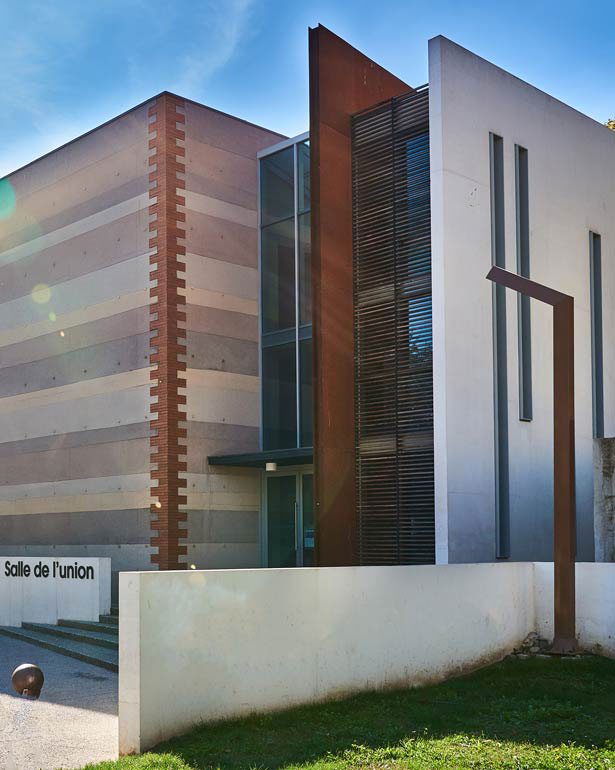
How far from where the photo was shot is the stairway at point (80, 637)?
13.9 m

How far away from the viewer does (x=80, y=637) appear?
15.4 metres

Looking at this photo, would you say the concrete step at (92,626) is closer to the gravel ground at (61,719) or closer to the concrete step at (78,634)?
the concrete step at (78,634)

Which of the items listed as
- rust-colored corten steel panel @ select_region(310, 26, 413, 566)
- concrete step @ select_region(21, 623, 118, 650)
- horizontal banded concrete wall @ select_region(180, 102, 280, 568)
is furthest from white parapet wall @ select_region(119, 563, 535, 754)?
horizontal banded concrete wall @ select_region(180, 102, 280, 568)

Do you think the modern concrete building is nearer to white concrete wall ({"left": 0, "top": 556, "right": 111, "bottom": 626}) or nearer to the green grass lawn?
white concrete wall ({"left": 0, "top": 556, "right": 111, "bottom": 626})

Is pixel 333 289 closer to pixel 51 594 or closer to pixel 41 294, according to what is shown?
pixel 51 594

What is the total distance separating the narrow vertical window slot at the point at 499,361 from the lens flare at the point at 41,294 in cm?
1035

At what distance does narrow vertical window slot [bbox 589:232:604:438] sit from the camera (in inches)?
699

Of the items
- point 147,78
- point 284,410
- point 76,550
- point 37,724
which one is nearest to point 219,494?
point 284,410

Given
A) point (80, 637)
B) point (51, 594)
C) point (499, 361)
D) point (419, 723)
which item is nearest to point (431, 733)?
point (419, 723)

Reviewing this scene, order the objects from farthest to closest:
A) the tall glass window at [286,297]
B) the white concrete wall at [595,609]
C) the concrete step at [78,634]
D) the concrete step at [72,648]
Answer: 1. the tall glass window at [286,297]
2. the concrete step at [78,634]
3. the concrete step at [72,648]
4. the white concrete wall at [595,609]

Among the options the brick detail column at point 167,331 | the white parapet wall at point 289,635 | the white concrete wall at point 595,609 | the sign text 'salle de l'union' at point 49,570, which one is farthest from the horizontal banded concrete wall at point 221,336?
the white concrete wall at point 595,609

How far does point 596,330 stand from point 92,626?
10.3 meters

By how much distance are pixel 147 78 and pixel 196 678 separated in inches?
504

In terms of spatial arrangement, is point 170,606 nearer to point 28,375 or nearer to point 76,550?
point 76,550
